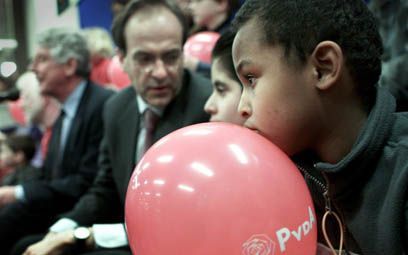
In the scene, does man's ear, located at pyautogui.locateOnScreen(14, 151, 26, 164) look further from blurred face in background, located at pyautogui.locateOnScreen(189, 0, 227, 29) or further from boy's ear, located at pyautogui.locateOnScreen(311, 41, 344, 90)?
boy's ear, located at pyautogui.locateOnScreen(311, 41, 344, 90)

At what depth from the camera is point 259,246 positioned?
32.6 inches

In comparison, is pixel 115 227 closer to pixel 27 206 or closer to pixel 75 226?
pixel 75 226

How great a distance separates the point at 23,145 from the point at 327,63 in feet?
9.43

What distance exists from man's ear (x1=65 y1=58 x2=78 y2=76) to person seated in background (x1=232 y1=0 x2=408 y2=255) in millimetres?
1856

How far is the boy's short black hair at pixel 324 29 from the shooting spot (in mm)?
958

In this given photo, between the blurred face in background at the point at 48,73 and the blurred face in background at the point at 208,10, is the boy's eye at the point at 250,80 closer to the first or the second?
the blurred face in background at the point at 208,10

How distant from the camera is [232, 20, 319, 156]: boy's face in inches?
38.5

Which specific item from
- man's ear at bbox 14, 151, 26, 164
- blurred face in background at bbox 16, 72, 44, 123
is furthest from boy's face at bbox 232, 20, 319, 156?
man's ear at bbox 14, 151, 26, 164

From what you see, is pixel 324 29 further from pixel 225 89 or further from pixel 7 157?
pixel 7 157

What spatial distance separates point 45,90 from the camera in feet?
9.04

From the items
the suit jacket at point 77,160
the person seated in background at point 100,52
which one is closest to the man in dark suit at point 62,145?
the suit jacket at point 77,160

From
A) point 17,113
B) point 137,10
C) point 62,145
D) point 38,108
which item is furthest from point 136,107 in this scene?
point 17,113

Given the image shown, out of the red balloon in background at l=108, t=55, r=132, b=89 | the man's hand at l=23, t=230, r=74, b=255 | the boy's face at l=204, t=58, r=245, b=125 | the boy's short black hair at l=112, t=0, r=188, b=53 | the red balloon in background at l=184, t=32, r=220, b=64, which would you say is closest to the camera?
the boy's face at l=204, t=58, r=245, b=125

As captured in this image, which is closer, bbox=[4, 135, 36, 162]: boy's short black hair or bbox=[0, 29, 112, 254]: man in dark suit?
bbox=[0, 29, 112, 254]: man in dark suit
